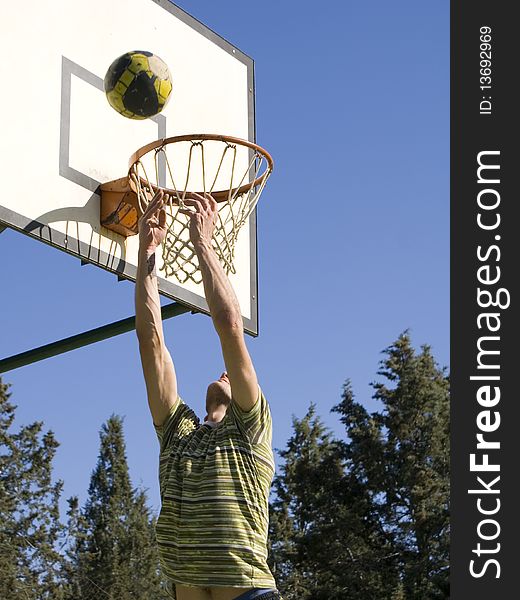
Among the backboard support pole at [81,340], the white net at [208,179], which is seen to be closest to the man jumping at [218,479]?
the white net at [208,179]

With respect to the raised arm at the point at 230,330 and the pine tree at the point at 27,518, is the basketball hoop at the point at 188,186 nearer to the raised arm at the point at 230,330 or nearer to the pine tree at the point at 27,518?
the raised arm at the point at 230,330

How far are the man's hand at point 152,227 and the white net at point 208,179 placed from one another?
1.25m

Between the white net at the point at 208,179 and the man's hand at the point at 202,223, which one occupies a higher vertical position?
the white net at the point at 208,179

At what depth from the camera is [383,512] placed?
36.8 meters

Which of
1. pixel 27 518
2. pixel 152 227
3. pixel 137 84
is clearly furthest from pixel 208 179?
pixel 27 518

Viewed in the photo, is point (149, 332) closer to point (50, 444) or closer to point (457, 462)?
point (457, 462)

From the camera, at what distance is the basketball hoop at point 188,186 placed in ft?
22.3

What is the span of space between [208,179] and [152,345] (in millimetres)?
2702

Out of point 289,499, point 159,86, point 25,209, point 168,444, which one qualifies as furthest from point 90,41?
point 289,499

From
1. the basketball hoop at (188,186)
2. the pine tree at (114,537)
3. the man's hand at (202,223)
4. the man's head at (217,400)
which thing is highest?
the pine tree at (114,537)

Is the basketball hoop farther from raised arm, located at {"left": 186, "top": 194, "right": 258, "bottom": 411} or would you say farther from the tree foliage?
the tree foliage

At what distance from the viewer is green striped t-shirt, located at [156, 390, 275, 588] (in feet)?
13.6

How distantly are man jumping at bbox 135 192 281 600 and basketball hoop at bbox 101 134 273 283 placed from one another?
6.44 feet

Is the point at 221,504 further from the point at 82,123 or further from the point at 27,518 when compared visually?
the point at 27,518
